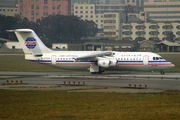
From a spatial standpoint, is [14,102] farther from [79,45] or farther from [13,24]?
[13,24]

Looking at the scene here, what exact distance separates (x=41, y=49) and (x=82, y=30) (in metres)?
117

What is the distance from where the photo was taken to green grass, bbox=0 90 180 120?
1805 centimetres

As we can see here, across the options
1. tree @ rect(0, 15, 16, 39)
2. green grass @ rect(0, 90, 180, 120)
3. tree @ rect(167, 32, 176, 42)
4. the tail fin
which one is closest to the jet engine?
the tail fin

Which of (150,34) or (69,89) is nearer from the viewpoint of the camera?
(69,89)

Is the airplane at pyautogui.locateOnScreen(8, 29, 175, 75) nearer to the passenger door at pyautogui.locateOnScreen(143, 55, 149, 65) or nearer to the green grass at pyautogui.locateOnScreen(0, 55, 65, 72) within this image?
the passenger door at pyautogui.locateOnScreen(143, 55, 149, 65)

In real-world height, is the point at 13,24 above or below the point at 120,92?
above

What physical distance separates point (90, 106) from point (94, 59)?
26.2 meters

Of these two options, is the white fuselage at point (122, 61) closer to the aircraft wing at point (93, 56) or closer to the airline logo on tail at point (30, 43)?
the aircraft wing at point (93, 56)

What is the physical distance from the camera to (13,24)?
14750 cm

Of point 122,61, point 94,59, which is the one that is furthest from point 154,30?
point 94,59

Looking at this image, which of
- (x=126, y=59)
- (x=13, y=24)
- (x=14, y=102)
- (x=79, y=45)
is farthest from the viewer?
(x=13, y=24)

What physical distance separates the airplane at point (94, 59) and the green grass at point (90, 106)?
19.1 metres

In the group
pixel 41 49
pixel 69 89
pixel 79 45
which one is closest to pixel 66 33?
pixel 79 45

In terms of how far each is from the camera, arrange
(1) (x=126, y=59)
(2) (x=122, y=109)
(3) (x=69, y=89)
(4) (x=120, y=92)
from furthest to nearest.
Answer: (1) (x=126, y=59)
(3) (x=69, y=89)
(4) (x=120, y=92)
(2) (x=122, y=109)
